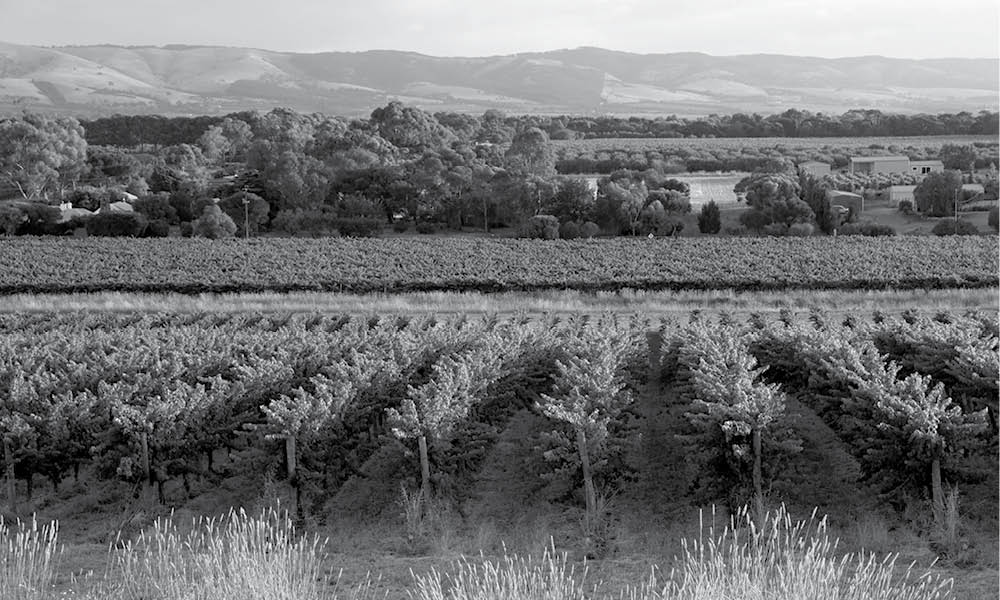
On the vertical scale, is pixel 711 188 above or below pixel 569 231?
above

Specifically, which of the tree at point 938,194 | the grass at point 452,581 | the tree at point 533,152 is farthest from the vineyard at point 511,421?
the tree at point 533,152

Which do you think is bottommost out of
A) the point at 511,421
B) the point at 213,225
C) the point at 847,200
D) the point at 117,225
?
the point at 117,225

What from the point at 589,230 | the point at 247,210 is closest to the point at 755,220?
the point at 589,230

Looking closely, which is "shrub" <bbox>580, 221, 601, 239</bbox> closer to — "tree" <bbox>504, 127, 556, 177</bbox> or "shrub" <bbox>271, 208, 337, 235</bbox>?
"tree" <bbox>504, 127, 556, 177</bbox>

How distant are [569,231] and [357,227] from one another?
9.43 meters

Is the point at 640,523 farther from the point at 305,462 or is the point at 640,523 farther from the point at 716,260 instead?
the point at 716,260

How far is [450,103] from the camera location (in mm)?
93938

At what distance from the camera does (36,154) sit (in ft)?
192

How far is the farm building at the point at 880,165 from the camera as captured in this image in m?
60.9

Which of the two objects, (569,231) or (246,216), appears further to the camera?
(246,216)

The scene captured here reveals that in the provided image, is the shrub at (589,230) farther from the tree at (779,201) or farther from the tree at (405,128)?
the tree at (405,128)

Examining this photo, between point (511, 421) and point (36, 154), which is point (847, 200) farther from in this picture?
point (36, 154)

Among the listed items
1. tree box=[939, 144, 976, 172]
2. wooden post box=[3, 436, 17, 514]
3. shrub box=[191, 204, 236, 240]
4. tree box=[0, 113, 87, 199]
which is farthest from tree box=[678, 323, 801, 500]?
tree box=[0, 113, 87, 199]

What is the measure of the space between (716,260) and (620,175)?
1982 cm
